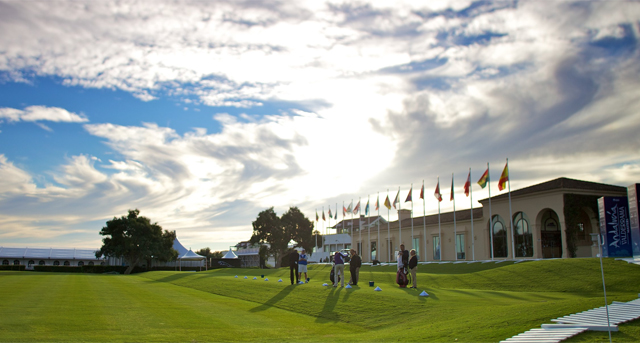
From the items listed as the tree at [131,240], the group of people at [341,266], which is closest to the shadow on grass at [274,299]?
the group of people at [341,266]

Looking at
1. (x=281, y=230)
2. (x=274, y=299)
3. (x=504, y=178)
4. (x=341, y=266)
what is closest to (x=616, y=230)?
(x=504, y=178)

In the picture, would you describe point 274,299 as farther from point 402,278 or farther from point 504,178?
point 504,178

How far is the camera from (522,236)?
3928cm

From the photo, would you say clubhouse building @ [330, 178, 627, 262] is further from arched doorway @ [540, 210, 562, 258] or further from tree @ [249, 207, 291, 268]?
tree @ [249, 207, 291, 268]

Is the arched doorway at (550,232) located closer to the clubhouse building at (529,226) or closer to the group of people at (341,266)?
the clubhouse building at (529,226)

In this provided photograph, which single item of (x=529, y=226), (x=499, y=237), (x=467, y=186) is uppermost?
(x=467, y=186)

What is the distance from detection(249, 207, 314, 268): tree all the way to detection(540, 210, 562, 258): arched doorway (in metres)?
37.2

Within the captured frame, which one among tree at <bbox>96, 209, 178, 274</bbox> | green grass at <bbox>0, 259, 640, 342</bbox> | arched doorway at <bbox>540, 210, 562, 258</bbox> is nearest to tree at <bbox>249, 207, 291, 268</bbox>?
tree at <bbox>96, 209, 178, 274</bbox>

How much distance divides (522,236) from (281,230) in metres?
35.7

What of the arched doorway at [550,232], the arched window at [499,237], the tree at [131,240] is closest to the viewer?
the arched doorway at [550,232]

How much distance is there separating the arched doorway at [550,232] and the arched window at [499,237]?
146 inches

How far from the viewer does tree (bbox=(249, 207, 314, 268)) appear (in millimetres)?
65875

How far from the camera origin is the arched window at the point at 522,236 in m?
38.6

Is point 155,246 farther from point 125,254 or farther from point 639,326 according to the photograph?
point 639,326
